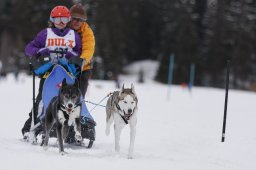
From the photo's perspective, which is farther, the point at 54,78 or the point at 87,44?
the point at 87,44

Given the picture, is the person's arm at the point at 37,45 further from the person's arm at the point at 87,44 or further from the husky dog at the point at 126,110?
the husky dog at the point at 126,110

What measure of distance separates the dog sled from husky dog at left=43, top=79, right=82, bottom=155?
0.41 metres

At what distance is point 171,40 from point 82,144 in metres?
52.6

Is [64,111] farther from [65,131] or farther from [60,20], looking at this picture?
[60,20]

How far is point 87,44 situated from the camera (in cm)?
806

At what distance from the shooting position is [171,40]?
6012cm

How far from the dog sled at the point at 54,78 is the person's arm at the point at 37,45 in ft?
0.51

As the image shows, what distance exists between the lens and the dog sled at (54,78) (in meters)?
7.73

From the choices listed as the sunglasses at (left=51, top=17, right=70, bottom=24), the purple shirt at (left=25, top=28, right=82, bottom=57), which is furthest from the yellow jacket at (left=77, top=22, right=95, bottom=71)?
the sunglasses at (left=51, top=17, right=70, bottom=24)

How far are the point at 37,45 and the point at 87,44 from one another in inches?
28.6

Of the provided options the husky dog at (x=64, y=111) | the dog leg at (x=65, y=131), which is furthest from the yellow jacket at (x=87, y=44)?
the dog leg at (x=65, y=131)

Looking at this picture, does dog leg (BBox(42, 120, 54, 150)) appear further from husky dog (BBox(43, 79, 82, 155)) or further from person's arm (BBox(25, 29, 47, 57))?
person's arm (BBox(25, 29, 47, 57))

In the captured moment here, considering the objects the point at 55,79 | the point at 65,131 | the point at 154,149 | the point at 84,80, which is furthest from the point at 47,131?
the point at 154,149

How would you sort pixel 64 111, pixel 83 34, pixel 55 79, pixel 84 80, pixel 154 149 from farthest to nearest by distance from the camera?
pixel 154 149 < pixel 84 80 < pixel 83 34 < pixel 55 79 < pixel 64 111
